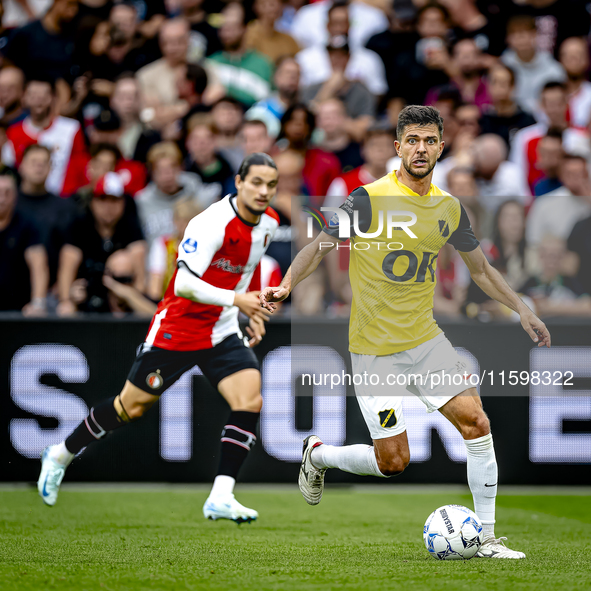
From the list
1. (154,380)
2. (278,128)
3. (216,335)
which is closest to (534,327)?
(216,335)

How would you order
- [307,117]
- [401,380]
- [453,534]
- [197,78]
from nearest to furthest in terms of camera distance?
[453,534]
[401,380]
[307,117]
[197,78]

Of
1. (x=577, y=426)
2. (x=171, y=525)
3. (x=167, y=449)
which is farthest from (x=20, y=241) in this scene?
(x=577, y=426)

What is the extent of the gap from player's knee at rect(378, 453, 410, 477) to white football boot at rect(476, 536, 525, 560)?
668mm

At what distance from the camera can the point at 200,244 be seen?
621 centimetres

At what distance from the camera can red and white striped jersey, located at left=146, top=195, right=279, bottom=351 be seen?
624cm

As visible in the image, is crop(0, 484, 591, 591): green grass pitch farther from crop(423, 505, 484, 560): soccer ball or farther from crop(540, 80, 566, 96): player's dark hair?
crop(540, 80, 566, 96): player's dark hair

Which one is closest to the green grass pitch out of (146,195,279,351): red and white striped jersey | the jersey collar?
(146,195,279,351): red and white striped jersey

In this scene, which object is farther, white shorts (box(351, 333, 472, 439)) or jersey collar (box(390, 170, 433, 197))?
jersey collar (box(390, 170, 433, 197))

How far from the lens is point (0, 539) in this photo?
588 centimetres

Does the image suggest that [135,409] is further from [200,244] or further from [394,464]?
[394,464]

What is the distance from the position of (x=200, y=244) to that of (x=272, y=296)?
105 centimetres

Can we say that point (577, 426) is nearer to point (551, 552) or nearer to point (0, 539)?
point (551, 552)

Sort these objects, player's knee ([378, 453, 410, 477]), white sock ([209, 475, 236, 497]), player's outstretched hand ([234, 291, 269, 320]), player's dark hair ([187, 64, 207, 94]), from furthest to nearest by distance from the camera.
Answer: player's dark hair ([187, 64, 207, 94]), white sock ([209, 475, 236, 497]), player's outstretched hand ([234, 291, 269, 320]), player's knee ([378, 453, 410, 477])

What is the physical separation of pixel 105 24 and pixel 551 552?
27.8 ft
